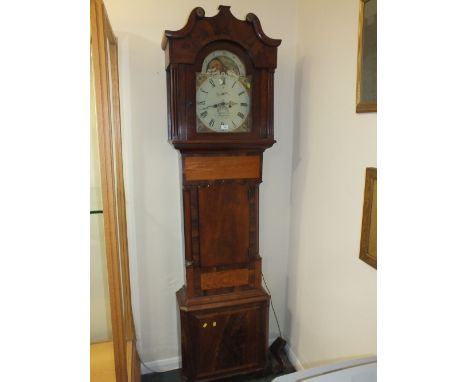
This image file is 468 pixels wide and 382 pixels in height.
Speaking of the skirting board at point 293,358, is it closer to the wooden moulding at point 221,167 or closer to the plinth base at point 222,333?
the plinth base at point 222,333

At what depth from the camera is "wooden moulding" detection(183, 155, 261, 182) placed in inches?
59.2

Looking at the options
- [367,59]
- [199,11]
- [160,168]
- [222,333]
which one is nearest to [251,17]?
[199,11]

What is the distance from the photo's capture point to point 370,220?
123 centimetres

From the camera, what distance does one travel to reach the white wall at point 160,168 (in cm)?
159

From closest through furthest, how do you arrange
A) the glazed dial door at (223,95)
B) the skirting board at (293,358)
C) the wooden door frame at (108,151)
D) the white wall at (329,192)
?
1. the wooden door frame at (108,151)
2. the white wall at (329,192)
3. the glazed dial door at (223,95)
4. the skirting board at (293,358)

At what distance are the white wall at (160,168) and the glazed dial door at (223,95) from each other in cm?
28

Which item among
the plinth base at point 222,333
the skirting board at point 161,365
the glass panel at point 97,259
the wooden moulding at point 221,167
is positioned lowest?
the skirting board at point 161,365

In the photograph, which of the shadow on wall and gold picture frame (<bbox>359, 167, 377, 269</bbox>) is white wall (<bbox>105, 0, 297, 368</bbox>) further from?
gold picture frame (<bbox>359, 167, 377, 269</bbox>)

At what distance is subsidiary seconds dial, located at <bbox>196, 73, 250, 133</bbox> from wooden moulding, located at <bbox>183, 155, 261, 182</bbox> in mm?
127

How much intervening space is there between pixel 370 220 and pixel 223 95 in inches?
32.2

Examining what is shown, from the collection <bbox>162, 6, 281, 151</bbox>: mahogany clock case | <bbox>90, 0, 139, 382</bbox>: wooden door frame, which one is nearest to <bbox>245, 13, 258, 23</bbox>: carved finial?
<bbox>162, 6, 281, 151</bbox>: mahogany clock case

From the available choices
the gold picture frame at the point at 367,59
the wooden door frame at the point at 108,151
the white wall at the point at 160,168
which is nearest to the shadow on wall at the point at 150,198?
the white wall at the point at 160,168

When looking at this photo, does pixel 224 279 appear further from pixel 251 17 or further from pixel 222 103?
pixel 251 17
